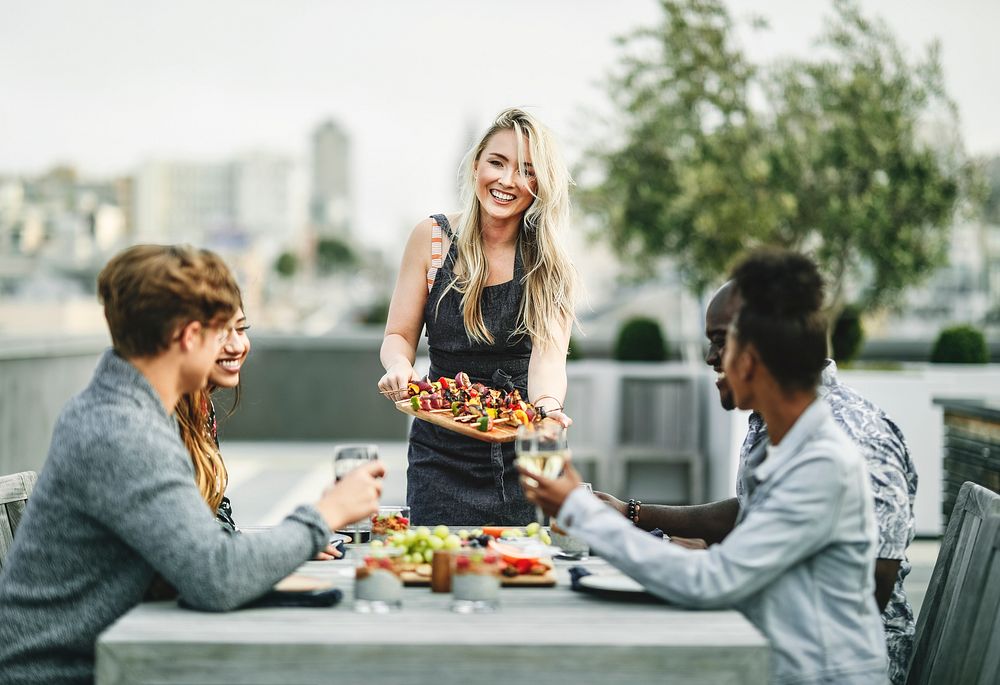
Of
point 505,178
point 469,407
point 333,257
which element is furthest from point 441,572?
point 333,257

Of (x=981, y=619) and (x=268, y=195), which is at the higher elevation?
(x=268, y=195)

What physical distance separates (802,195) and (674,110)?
1309mm

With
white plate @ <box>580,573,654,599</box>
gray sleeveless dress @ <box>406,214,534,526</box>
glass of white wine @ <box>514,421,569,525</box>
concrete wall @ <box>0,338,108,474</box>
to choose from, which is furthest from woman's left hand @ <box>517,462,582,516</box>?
concrete wall @ <box>0,338,108,474</box>

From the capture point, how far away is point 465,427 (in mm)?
2719

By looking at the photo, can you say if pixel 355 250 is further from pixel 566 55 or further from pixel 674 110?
pixel 674 110

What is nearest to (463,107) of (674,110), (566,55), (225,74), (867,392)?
(566,55)

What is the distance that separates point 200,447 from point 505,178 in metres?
1.15

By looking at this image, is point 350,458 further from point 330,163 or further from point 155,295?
point 330,163

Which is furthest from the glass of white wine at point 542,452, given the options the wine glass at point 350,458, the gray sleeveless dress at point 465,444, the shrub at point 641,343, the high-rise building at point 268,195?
the high-rise building at point 268,195

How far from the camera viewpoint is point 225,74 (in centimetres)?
4356

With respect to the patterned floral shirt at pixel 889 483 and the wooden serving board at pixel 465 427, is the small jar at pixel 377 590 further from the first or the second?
the wooden serving board at pixel 465 427

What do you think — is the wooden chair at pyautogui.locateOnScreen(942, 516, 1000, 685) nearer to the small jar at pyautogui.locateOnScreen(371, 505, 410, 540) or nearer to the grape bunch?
the grape bunch

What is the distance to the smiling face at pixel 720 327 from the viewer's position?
2.08 m

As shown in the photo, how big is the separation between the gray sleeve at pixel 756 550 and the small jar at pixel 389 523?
0.75 metres
